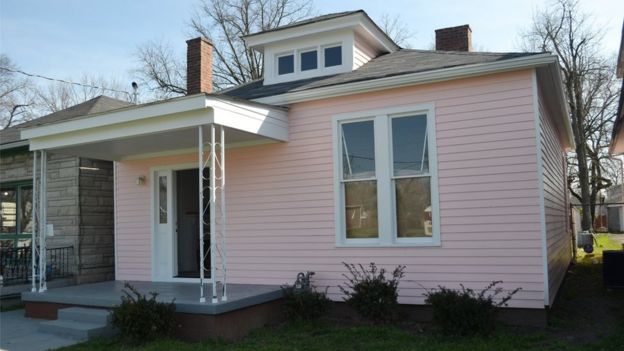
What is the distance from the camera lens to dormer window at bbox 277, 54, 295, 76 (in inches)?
384

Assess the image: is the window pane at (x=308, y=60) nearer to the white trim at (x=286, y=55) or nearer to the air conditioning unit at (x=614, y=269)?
the white trim at (x=286, y=55)

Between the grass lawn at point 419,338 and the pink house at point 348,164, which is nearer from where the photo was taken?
the grass lawn at point 419,338

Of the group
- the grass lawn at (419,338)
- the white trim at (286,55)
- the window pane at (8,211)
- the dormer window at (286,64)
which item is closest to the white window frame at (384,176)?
the grass lawn at (419,338)

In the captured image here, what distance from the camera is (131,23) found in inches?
421

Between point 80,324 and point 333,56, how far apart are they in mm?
5820

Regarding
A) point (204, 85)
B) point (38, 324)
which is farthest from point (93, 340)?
point (204, 85)

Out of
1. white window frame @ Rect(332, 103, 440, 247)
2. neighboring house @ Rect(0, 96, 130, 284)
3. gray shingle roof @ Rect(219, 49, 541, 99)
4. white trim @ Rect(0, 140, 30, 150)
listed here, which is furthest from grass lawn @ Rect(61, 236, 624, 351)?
white trim @ Rect(0, 140, 30, 150)

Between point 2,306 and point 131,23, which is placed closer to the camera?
point 2,306

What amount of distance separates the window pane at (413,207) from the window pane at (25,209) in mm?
8399

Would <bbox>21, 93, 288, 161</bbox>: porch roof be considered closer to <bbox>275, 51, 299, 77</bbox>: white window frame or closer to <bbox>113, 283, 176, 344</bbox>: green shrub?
<bbox>275, 51, 299, 77</bbox>: white window frame

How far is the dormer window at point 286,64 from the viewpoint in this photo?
9.76 metres

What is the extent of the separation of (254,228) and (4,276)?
510cm

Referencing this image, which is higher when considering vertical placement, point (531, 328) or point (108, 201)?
point (108, 201)

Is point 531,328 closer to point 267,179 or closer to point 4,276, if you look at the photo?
point 267,179
